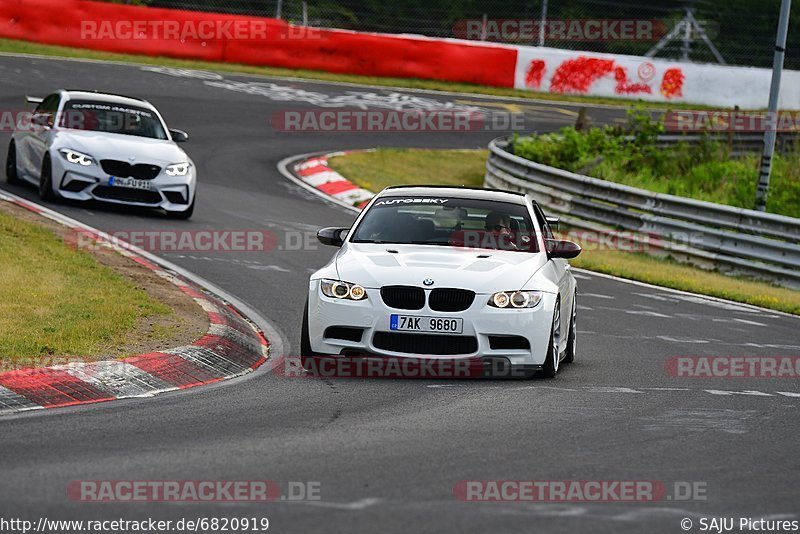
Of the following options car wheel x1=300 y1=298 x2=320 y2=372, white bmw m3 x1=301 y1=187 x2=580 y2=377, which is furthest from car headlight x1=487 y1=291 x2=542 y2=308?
car wheel x1=300 y1=298 x2=320 y2=372

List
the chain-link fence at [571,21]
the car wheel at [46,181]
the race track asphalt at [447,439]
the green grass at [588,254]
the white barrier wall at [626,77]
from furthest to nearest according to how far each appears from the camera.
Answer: the white barrier wall at [626,77], the chain-link fence at [571,21], the car wheel at [46,181], the green grass at [588,254], the race track asphalt at [447,439]

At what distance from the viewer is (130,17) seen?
36.0 m

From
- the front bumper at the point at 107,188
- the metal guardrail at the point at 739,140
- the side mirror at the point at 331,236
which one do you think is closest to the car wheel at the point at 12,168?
the front bumper at the point at 107,188

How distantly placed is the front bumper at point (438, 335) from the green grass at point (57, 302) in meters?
1.52

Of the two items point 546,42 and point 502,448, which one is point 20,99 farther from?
point 502,448

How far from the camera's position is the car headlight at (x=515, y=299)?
31.6ft

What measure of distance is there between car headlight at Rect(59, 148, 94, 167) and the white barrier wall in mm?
23754

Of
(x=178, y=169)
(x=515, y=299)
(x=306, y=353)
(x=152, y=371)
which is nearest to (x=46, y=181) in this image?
(x=178, y=169)

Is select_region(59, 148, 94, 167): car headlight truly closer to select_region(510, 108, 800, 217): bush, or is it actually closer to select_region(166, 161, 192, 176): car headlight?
select_region(166, 161, 192, 176): car headlight

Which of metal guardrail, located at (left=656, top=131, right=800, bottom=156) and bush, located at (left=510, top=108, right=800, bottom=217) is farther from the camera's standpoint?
metal guardrail, located at (left=656, top=131, right=800, bottom=156)

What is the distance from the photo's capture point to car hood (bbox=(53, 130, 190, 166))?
57.4ft

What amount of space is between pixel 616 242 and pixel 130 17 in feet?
63.1

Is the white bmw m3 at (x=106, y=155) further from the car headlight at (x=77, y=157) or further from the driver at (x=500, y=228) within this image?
the driver at (x=500, y=228)

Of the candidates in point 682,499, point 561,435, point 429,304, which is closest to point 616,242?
point 429,304
